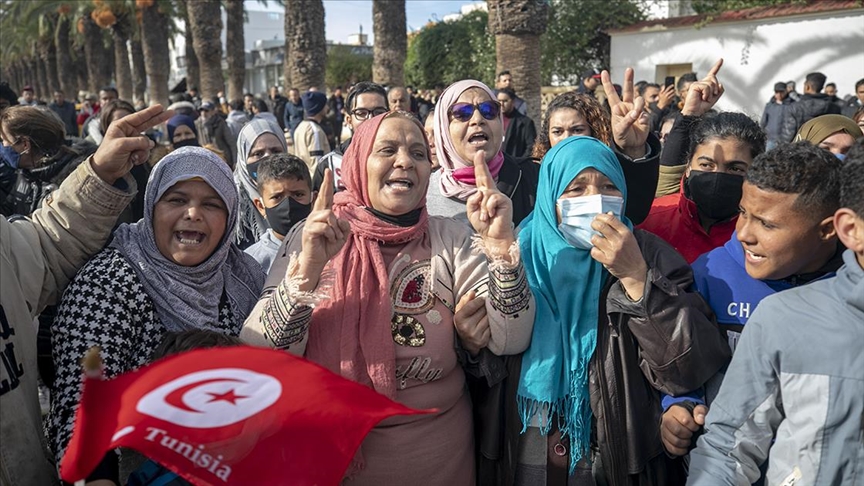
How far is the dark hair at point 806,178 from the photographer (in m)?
1.98

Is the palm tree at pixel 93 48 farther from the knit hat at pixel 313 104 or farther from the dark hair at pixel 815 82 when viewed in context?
the dark hair at pixel 815 82

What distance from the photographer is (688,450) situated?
2.15m

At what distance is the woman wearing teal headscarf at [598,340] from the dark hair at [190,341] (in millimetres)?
1010

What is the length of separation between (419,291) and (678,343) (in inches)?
33.9

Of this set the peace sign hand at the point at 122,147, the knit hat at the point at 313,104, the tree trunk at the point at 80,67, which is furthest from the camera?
the tree trunk at the point at 80,67

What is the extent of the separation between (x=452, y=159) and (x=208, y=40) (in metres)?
16.4

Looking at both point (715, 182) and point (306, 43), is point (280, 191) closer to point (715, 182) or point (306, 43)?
point (715, 182)

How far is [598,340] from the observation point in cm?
229

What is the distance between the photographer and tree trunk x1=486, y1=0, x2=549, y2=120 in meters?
9.93

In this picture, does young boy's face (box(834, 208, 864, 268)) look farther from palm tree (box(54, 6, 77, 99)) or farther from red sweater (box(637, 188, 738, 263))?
palm tree (box(54, 6, 77, 99))

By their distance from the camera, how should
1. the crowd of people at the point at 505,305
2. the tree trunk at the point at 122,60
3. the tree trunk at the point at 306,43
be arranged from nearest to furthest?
the crowd of people at the point at 505,305 < the tree trunk at the point at 306,43 < the tree trunk at the point at 122,60

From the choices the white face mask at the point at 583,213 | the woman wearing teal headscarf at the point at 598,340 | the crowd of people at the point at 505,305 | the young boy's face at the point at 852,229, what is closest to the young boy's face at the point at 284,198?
the crowd of people at the point at 505,305

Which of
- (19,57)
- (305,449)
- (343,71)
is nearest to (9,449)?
(305,449)

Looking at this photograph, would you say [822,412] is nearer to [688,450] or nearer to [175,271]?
[688,450]
